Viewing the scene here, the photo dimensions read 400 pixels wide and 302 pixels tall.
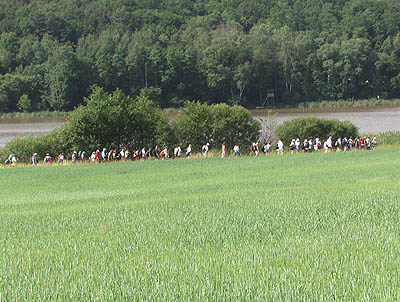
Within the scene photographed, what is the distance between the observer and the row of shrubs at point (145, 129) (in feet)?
161

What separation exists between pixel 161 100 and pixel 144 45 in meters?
17.7

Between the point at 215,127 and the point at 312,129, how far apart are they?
10531 mm

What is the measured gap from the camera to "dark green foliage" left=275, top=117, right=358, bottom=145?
53219 millimetres

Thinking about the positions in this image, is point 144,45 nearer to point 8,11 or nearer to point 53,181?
point 8,11

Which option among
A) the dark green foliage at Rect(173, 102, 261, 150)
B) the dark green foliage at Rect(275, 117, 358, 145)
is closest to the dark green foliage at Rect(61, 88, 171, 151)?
the dark green foliage at Rect(173, 102, 261, 150)

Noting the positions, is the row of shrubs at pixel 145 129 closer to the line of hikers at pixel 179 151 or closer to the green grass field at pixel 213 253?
the line of hikers at pixel 179 151

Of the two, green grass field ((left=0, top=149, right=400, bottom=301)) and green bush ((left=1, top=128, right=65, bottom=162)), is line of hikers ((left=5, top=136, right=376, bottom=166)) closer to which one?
green bush ((left=1, top=128, right=65, bottom=162))

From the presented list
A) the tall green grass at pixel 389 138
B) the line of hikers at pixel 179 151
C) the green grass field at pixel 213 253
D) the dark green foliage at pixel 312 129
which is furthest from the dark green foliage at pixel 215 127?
the green grass field at pixel 213 253

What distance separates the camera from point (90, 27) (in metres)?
170

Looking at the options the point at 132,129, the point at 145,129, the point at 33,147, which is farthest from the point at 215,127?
the point at 33,147

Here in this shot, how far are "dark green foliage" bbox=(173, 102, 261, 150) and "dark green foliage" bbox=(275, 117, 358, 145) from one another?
3.05m

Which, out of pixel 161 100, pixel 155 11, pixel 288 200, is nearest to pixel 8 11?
pixel 155 11

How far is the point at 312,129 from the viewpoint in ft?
175

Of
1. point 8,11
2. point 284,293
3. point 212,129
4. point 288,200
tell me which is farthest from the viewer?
point 8,11
